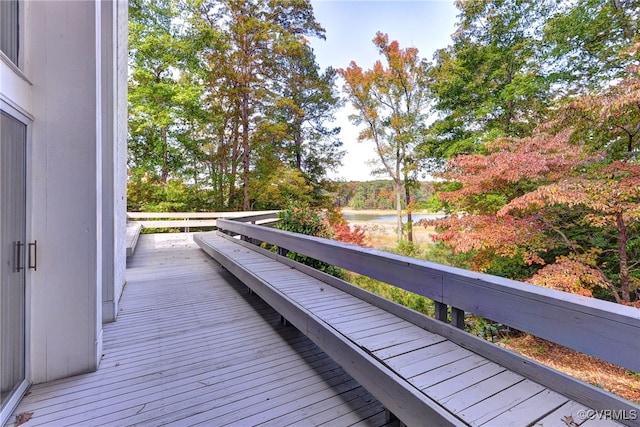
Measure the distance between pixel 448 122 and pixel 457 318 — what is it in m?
9.63

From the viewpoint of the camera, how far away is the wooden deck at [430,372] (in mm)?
1018

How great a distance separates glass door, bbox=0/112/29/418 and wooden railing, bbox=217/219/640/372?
2080 millimetres

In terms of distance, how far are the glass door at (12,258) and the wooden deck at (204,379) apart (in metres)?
0.18

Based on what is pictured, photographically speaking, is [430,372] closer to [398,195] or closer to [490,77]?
[490,77]

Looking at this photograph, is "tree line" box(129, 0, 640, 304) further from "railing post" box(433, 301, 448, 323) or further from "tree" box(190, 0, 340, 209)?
"railing post" box(433, 301, 448, 323)

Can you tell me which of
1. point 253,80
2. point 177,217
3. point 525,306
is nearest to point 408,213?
point 253,80

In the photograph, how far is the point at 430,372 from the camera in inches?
50.4

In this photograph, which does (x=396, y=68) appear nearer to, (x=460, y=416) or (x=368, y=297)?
(x=368, y=297)

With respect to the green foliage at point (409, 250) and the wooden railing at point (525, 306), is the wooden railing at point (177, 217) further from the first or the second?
the wooden railing at point (525, 306)

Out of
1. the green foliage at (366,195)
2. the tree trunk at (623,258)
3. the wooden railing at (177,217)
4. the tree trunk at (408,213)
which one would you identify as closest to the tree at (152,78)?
the wooden railing at (177,217)

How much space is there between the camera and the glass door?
133 cm

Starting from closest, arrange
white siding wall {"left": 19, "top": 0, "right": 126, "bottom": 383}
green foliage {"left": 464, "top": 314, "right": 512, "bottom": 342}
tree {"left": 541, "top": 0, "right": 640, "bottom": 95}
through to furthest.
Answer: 1. white siding wall {"left": 19, "top": 0, "right": 126, "bottom": 383}
2. green foliage {"left": 464, "top": 314, "right": 512, "bottom": 342}
3. tree {"left": 541, "top": 0, "right": 640, "bottom": 95}

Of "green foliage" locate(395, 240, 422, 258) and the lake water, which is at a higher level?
the lake water

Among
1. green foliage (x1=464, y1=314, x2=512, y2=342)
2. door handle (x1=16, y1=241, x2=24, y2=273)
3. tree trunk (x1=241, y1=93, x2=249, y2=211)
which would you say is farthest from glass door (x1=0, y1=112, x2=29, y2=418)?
tree trunk (x1=241, y1=93, x2=249, y2=211)
